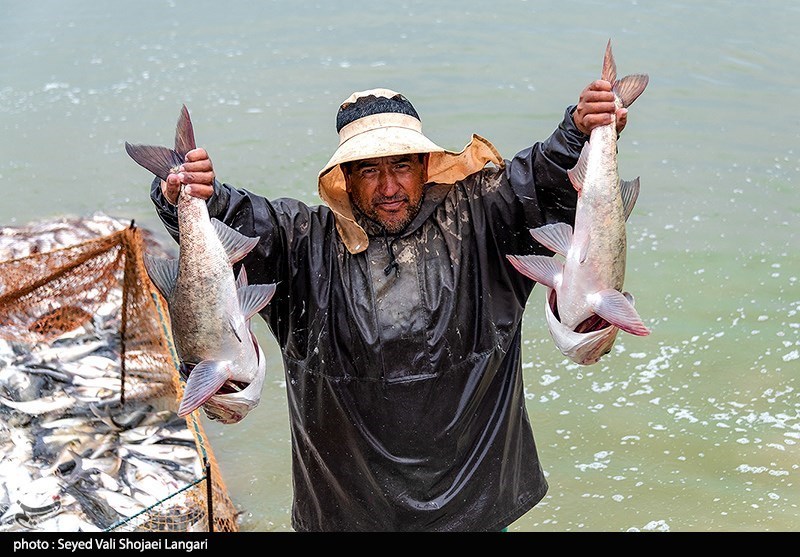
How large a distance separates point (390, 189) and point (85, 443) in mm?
3192

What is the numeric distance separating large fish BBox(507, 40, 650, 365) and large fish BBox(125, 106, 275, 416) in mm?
895

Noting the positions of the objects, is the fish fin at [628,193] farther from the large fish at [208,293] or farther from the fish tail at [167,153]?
the fish tail at [167,153]

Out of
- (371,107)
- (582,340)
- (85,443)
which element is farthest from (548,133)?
(582,340)

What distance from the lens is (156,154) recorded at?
10.2 ft

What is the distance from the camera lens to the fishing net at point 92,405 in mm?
5223

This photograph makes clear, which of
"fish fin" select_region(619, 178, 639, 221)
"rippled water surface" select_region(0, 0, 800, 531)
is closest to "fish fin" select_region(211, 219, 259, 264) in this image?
"fish fin" select_region(619, 178, 639, 221)

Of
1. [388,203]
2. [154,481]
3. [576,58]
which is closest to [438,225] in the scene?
[388,203]

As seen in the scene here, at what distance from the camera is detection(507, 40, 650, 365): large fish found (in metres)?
3.10

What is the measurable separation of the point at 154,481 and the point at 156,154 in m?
2.97

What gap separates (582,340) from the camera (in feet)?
10.2

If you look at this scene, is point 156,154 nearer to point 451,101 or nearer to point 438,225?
point 438,225

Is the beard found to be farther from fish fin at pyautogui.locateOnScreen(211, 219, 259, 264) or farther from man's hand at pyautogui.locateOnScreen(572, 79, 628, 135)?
man's hand at pyautogui.locateOnScreen(572, 79, 628, 135)

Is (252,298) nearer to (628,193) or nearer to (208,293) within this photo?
(208,293)

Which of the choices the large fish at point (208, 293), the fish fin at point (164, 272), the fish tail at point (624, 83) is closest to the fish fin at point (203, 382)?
the large fish at point (208, 293)
